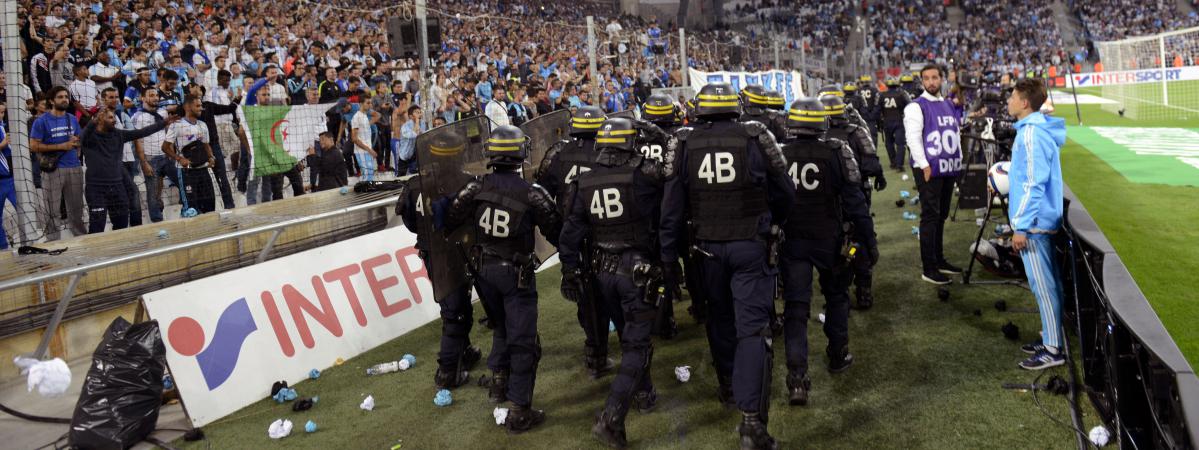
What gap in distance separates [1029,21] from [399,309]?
5124 cm

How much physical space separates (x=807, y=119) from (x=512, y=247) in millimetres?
2250

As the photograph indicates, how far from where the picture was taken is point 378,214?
8711mm

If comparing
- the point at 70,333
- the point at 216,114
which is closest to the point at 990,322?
the point at 70,333

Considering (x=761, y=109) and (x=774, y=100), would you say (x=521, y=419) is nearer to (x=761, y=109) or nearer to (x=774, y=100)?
(x=774, y=100)

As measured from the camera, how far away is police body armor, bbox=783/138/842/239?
5.74 metres

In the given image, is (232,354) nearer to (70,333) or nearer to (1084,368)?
(70,333)

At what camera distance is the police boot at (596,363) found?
251 inches

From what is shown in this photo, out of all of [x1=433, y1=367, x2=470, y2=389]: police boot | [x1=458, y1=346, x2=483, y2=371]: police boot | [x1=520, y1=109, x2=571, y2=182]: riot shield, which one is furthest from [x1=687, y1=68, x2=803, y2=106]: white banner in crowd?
Answer: [x1=433, y1=367, x2=470, y2=389]: police boot

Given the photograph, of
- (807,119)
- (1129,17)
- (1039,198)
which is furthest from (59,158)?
(1129,17)

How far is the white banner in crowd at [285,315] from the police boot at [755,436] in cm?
329

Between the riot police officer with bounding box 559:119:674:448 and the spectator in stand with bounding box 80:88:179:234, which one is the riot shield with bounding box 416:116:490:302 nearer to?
the riot police officer with bounding box 559:119:674:448

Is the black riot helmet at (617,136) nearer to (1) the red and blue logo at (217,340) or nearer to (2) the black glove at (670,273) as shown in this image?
(2) the black glove at (670,273)

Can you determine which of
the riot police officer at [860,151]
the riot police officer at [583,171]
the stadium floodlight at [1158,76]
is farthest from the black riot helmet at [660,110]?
the stadium floodlight at [1158,76]

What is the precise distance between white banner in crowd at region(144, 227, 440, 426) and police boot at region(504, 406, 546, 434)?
1.89 metres
